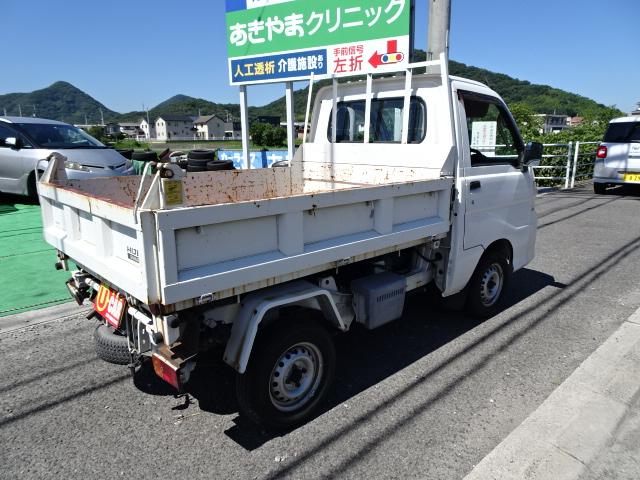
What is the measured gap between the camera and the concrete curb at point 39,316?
4.16 metres

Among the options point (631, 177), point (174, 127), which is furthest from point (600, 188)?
point (174, 127)

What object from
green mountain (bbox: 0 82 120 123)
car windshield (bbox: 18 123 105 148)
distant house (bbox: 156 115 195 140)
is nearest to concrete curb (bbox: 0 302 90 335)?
car windshield (bbox: 18 123 105 148)

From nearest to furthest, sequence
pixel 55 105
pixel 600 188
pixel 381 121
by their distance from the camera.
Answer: pixel 381 121, pixel 600 188, pixel 55 105

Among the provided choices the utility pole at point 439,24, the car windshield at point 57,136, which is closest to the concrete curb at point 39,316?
the utility pole at point 439,24

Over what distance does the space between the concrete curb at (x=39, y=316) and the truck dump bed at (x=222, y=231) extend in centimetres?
122

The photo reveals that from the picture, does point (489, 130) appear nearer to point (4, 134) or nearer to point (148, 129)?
point (4, 134)

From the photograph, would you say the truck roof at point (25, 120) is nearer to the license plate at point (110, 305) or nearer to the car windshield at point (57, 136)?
the car windshield at point (57, 136)

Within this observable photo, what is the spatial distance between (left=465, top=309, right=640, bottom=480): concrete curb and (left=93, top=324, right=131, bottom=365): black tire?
2371 millimetres

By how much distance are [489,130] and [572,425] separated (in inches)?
120

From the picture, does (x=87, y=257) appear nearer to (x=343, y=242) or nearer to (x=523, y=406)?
(x=343, y=242)

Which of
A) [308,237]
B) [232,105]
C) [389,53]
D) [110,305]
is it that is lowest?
[110,305]

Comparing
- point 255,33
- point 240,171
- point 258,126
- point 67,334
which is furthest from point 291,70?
point 258,126

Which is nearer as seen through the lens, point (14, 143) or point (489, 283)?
point (489, 283)

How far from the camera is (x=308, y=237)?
2.75 metres
